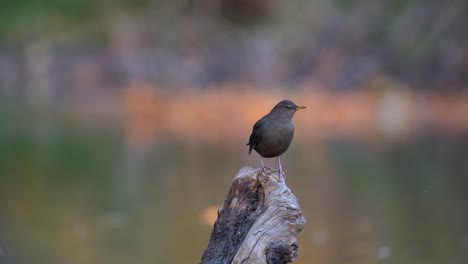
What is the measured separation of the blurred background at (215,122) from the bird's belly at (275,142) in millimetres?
2823

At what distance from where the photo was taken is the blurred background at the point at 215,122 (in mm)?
8984

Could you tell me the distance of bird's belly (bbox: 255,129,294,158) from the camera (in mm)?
5262

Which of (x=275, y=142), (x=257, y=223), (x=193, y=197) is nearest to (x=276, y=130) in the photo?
(x=275, y=142)

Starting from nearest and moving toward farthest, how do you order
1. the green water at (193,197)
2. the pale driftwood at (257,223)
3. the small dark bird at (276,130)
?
the pale driftwood at (257,223) < the small dark bird at (276,130) < the green water at (193,197)

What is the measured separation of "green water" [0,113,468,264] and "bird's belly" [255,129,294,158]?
8.99ft

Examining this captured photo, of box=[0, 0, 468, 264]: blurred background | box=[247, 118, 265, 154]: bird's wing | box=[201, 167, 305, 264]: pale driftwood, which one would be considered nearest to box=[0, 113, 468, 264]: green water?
box=[0, 0, 468, 264]: blurred background

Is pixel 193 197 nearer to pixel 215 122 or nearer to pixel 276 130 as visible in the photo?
pixel 276 130

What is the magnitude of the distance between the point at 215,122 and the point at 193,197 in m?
6.58

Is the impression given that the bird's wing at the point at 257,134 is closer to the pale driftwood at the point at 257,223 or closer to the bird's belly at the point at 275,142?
the bird's belly at the point at 275,142

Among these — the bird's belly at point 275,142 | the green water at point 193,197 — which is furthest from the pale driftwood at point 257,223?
the green water at point 193,197

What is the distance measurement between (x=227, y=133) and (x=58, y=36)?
8924mm

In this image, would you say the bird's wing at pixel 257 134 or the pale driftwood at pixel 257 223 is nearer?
the pale driftwood at pixel 257 223

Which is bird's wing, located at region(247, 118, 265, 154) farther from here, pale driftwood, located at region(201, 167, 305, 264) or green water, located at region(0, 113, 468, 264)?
green water, located at region(0, 113, 468, 264)

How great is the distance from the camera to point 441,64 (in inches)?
686
